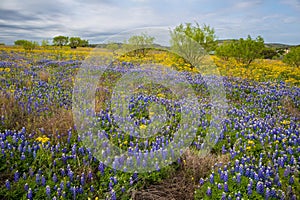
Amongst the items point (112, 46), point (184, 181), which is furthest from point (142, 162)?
point (112, 46)

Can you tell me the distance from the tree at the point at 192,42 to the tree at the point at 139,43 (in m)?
3.91

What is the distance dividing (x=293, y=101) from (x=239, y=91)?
2.10 m

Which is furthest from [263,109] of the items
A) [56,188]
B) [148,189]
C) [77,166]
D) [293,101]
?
[56,188]

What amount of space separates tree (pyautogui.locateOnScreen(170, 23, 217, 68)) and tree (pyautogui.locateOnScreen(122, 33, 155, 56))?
3911 mm

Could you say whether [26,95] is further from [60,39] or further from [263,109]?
[60,39]

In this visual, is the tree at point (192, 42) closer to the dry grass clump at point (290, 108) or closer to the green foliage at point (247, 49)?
the green foliage at point (247, 49)

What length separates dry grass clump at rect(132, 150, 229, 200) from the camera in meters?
3.90

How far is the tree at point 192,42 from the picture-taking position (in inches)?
788

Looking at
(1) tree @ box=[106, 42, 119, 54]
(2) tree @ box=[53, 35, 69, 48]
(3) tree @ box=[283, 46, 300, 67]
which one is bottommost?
(3) tree @ box=[283, 46, 300, 67]

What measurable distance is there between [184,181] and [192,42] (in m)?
17.5

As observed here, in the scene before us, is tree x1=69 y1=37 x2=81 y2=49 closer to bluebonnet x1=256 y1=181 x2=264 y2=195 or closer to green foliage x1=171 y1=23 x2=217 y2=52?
green foliage x1=171 y1=23 x2=217 y2=52

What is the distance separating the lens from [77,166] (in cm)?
433

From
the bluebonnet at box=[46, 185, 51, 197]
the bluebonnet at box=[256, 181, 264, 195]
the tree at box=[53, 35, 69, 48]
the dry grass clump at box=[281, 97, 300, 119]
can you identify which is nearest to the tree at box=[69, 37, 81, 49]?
the tree at box=[53, 35, 69, 48]

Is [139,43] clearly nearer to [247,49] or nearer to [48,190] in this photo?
[247,49]
